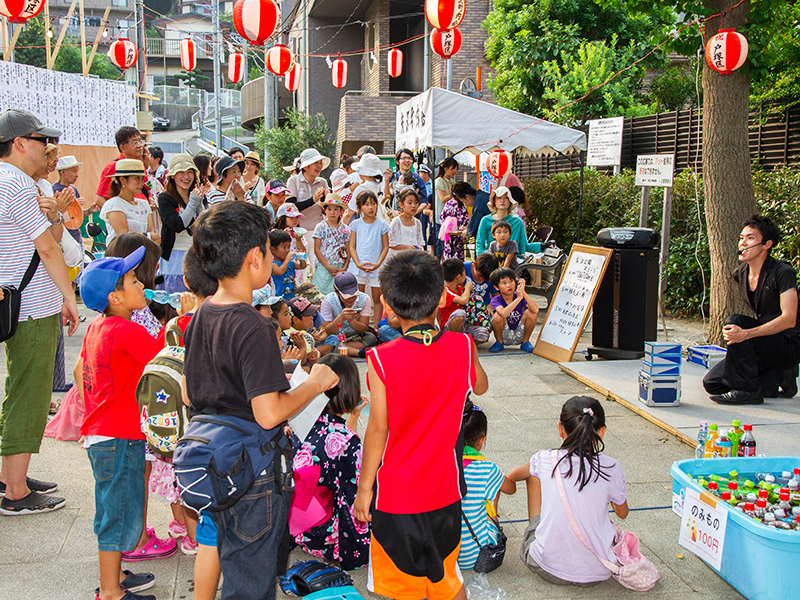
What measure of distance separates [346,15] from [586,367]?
24.3 m

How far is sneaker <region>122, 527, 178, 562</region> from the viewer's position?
10.9 ft

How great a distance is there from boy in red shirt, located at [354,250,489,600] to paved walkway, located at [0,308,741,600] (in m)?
0.70

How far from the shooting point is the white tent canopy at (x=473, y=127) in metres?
9.80

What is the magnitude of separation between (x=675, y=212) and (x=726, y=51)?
11.8ft

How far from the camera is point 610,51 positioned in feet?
49.8

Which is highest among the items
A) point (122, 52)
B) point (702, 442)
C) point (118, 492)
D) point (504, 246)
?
point (122, 52)

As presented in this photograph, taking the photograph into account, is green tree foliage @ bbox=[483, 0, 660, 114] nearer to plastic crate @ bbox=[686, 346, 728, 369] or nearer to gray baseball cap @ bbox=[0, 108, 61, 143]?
plastic crate @ bbox=[686, 346, 728, 369]

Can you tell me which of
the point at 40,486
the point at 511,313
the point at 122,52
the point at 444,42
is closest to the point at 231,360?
the point at 40,486

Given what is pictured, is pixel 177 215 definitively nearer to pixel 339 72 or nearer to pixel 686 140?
pixel 686 140

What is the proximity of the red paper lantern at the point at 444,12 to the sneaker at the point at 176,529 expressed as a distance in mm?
8050

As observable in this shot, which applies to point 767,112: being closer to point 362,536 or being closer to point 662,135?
point 662,135

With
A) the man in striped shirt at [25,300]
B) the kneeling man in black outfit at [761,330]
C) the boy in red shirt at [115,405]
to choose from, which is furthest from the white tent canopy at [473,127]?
the boy in red shirt at [115,405]

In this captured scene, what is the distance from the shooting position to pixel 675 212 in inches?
387

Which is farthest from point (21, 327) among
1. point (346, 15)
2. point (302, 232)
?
point (346, 15)
